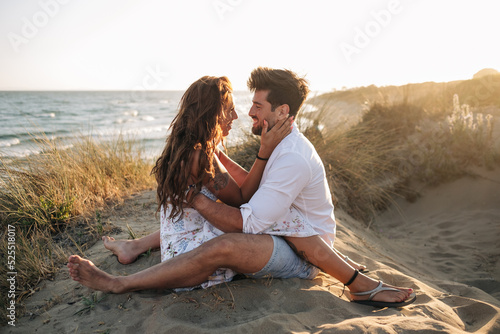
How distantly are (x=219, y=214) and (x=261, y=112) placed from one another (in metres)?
1.00

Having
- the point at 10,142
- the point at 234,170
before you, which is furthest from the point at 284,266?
the point at 10,142

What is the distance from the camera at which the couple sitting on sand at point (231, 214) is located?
2.56 meters

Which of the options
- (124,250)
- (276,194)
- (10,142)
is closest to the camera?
(276,194)

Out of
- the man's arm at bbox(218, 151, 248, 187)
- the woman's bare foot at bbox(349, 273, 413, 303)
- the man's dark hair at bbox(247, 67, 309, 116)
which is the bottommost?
the woman's bare foot at bbox(349, 273, 413, 303)

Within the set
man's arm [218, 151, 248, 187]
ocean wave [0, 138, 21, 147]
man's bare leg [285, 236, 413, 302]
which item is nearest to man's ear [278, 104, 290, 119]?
man's arm [218, 151, 248, 187]

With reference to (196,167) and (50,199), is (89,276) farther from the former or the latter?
(50,199)

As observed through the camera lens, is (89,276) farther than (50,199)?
No

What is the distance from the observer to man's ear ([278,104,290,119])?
3.03 m

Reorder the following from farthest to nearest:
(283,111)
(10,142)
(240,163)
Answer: (10,142) < (240,163) < (283,111)

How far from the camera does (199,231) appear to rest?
2.80 meters

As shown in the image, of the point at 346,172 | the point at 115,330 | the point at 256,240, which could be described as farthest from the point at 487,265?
the point at 115,330

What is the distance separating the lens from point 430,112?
26.3 ft

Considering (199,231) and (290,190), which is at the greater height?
(290,190)

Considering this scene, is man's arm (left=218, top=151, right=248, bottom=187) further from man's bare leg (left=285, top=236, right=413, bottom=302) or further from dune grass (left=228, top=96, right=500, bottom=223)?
dune grass (left=228, top=96, right=500, bottom=223)
